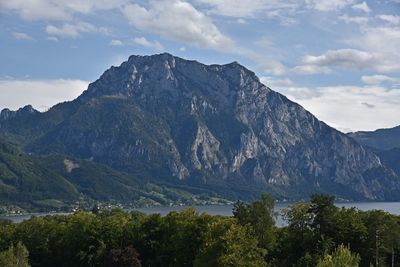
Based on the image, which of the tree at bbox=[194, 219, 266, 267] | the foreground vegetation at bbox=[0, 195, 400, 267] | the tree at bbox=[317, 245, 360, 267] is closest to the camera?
the tree at bbox=[317, 245, 360, 267]

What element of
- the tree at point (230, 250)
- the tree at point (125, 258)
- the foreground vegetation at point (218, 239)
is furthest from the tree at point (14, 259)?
the tree at point (230, 250)

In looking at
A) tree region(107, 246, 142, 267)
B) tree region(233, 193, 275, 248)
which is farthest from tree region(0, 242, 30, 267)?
tree region(233, 193, 275, 248)

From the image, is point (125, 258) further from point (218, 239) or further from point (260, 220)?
point (260, 220)

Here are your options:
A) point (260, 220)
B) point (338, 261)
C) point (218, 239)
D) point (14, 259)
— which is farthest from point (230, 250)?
point (14, 259)

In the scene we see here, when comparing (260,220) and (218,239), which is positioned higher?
(260,220)

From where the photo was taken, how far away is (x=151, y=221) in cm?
11006

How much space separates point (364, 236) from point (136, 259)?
36.6 metres

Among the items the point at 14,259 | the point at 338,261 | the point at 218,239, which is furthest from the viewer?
the point at 14,259

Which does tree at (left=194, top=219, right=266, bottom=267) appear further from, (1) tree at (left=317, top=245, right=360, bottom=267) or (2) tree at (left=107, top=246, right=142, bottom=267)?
(1) tree at (left=317, top=245, right=360, bottom=267)

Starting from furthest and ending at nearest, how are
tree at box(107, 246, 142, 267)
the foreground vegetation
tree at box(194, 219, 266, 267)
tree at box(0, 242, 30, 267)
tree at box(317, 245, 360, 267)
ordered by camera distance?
tree at box(107, 246, 142, 267)
tree at box(0, 242, 30, 267)
the foreground vegetation
tree at box(194, 219, 266, 267)
tree at box(317, 245, 360, 267)

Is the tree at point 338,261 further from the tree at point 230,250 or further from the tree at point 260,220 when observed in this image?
the tree at point 260,220

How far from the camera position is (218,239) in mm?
80500

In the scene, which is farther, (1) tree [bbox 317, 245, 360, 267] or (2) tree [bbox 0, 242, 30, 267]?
(2) tree [bbox 0, 242, 30, 267]

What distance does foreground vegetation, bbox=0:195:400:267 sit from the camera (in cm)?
8294
